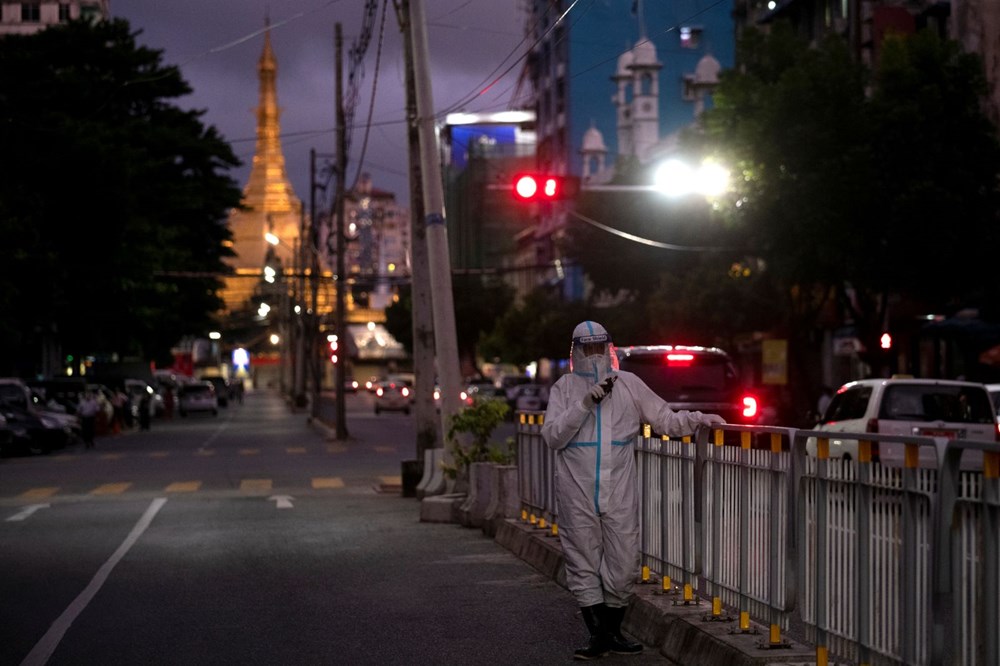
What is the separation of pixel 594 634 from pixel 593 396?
4.88 ft

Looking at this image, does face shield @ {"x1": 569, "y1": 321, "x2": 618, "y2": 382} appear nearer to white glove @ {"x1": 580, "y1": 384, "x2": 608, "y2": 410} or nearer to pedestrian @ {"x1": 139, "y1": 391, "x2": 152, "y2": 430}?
white glove @ {"x1": 580, "y1": 384, "x2": 608, "y2": 410}

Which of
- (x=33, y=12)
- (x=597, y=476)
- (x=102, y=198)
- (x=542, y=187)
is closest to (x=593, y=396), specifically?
(x=597, y=476)

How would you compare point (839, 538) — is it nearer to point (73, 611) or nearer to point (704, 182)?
point (73, 611)

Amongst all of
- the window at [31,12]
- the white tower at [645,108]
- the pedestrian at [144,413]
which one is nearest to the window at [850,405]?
the pedestrian at [144,413]

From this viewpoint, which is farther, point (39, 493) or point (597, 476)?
point (39, 493)

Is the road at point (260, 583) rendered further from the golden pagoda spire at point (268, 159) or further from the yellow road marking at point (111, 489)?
the golden pagoda spire at point (268, 159)

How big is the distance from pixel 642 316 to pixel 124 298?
70.9 feet

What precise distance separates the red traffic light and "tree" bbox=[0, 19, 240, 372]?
76.4 ft

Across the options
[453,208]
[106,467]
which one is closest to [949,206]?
[106,467]

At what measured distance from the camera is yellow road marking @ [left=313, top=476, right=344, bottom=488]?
29844 millimetres

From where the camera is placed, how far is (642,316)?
235 ft

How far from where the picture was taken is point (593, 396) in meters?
9.66

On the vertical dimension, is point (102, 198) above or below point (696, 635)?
above

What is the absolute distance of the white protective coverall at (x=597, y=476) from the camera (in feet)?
32.3
